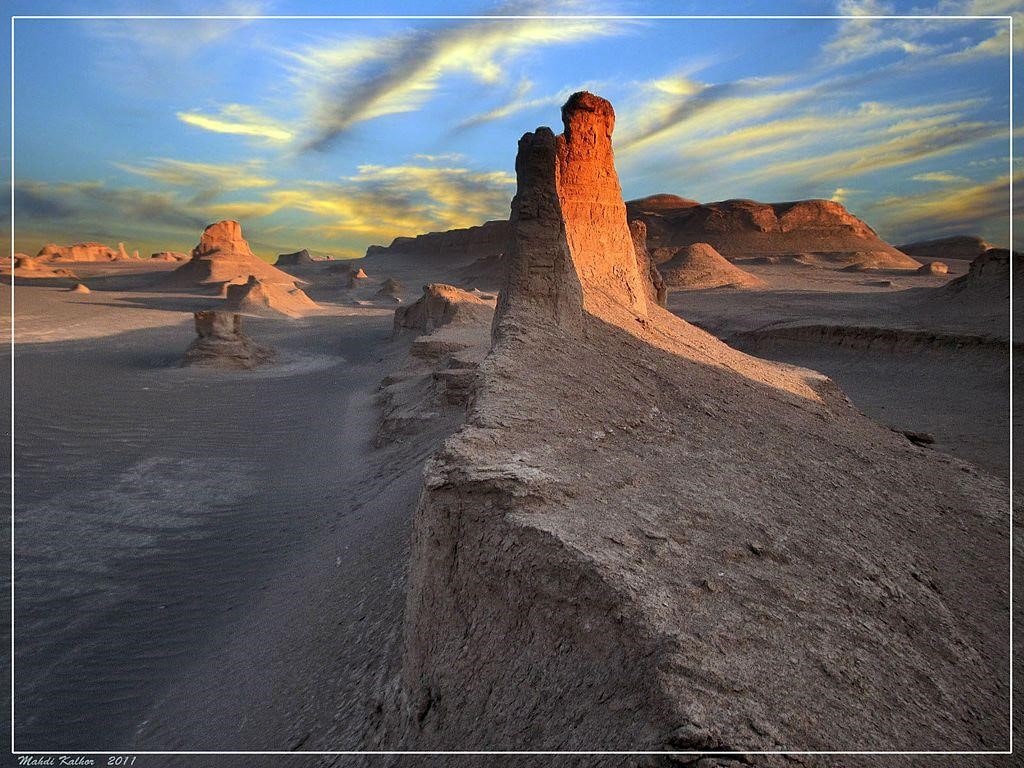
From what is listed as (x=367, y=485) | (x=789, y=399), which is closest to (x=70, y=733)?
(x=367, y=485)

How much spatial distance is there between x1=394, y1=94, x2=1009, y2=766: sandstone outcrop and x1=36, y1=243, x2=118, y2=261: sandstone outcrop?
6530 cm

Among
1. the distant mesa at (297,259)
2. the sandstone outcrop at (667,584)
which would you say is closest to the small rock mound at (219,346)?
the sandstone outcrop at (667,584)

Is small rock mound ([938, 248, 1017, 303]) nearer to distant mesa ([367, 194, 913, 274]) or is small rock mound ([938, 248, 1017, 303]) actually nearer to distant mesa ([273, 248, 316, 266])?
distant mesa ([367, 194, 913, 274])

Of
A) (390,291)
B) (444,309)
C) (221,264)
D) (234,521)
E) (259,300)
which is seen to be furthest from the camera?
(221,264)

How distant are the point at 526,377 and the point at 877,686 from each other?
7.85 feet

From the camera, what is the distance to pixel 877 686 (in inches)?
86.7

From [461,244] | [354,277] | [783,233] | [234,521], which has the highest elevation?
[461,244]

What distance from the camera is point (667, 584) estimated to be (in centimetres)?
220

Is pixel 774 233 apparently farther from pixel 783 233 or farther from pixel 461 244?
pixel 461 244

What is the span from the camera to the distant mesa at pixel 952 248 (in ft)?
158

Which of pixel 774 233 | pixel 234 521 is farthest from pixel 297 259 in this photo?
pixel 234 521

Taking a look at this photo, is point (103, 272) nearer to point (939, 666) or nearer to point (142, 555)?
point (142, 555)

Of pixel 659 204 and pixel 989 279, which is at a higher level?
pixel 659 204

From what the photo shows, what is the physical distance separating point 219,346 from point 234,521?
366 inches
